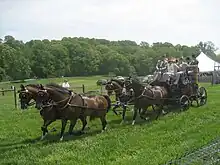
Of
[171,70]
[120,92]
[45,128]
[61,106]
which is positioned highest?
[171,70]

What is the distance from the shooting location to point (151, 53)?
3674 inches

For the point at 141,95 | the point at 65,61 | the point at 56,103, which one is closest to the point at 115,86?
the point at 141,95

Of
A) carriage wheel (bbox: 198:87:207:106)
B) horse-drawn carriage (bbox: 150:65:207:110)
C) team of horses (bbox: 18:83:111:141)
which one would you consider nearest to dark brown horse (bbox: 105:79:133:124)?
team of horses (bbox: 18:83:111:141)

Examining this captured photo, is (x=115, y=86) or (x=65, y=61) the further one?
(x=65, y=61)

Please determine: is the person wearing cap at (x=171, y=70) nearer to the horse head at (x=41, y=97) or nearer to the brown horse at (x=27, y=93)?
the horse head at (x=41, y=97)

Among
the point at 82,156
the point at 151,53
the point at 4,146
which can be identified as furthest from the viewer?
the point at 151,53

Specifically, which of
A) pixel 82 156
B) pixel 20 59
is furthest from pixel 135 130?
pixel 20 59

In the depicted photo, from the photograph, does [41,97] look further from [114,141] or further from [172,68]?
[172,68]

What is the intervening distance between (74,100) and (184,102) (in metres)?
6.80

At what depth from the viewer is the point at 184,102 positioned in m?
16.3

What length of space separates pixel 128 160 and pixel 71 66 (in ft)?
245

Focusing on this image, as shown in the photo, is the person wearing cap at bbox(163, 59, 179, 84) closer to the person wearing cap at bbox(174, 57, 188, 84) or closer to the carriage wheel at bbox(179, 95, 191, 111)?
the person wearing cap at bbox(174, 57, 188, 84)

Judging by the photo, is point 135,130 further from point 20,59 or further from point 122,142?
point 20,59

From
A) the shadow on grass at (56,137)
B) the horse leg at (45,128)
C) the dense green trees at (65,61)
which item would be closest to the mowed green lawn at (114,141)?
the shadow on grass at (56,137)
